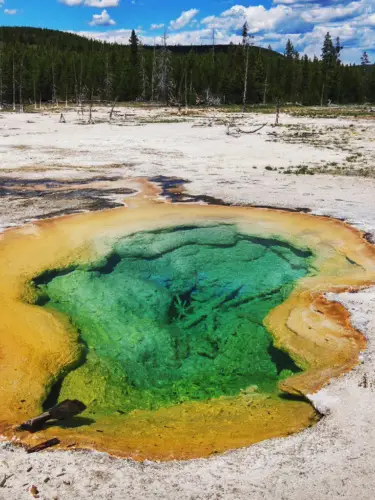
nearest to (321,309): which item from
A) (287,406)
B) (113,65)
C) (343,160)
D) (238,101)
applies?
(287,406)

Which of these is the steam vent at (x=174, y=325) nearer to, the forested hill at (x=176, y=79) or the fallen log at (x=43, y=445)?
the fallen log at (x=43, y=445)

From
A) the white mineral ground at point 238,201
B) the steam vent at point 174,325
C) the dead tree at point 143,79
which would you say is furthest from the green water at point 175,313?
the dead tree at point 143,79

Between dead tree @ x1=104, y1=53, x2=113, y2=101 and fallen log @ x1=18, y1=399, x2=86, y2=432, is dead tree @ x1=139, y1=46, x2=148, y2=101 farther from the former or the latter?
fallen log @ x1=18, y1=399, x2=86, y2=432

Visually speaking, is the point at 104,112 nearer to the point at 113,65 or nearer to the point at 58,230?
the point at 113,65

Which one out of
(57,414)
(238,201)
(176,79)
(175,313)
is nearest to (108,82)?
(176,79)

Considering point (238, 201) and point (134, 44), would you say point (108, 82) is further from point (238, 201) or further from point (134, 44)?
point (238, 201)

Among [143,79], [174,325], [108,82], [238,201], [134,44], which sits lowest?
[174,325]

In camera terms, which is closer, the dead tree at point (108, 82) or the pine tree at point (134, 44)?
the dead tree at point (108, 82)
